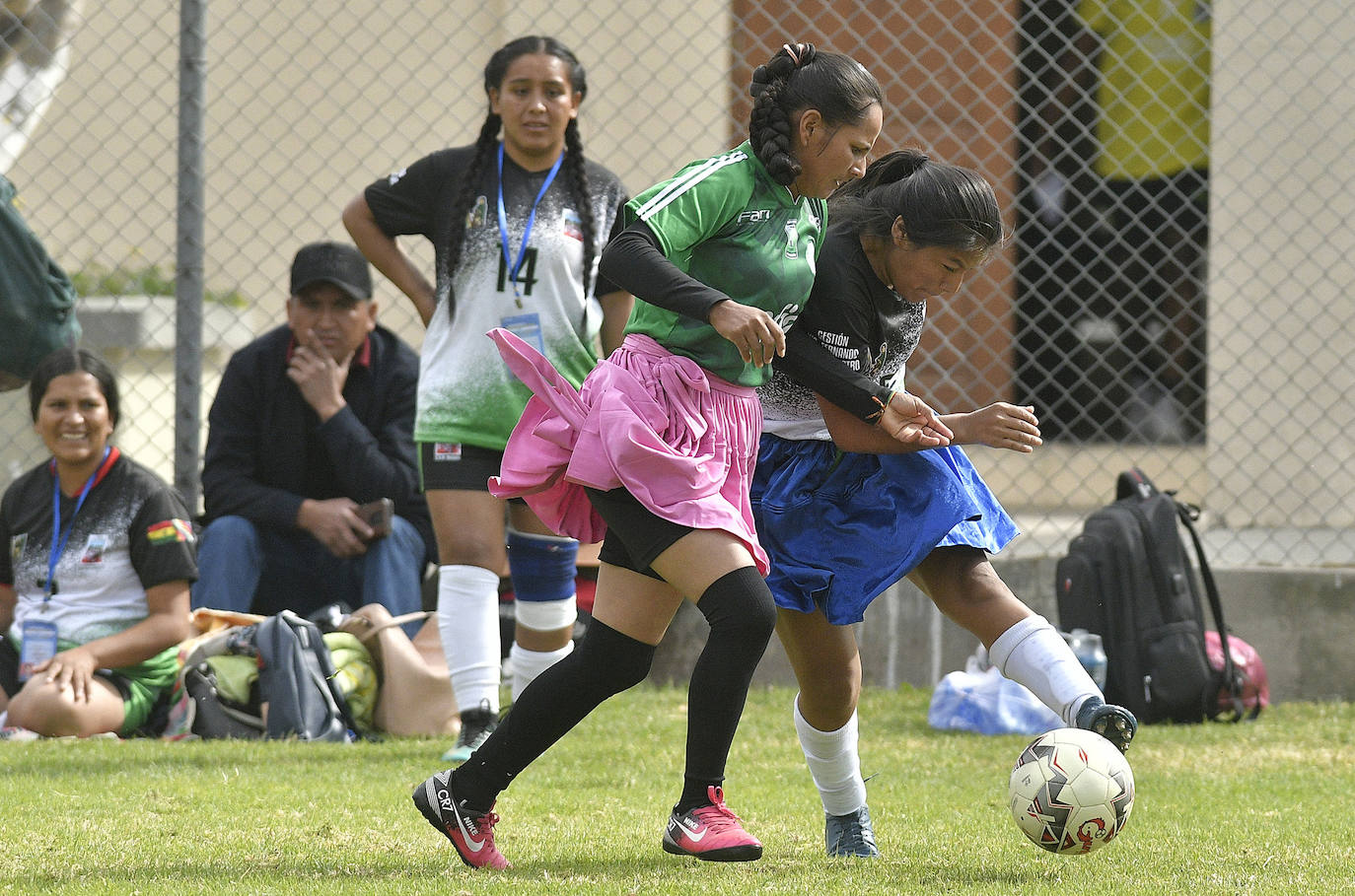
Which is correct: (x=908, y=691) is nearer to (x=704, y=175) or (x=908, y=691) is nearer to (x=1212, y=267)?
(x=1212, y=267)

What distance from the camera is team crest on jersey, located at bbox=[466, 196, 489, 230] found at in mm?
4402

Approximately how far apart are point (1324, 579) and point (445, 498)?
3368 mm

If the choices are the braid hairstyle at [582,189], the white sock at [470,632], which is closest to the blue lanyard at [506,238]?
the braid hairstyle at [582,189]

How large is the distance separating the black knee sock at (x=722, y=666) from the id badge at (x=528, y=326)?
167 centimetres

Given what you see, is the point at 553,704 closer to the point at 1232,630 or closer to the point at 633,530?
the point at 633,530

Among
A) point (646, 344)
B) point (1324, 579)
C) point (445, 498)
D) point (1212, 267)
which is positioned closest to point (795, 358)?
point (646, 344)

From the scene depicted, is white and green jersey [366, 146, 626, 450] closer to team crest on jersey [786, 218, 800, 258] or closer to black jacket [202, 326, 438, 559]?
black jacket [202, 326, 438, 559]

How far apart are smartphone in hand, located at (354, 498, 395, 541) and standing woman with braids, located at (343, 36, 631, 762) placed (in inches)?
34.0

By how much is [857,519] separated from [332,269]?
295 cm

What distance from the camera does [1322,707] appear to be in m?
5.55

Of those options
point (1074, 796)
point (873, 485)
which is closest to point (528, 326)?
point (873, 485)

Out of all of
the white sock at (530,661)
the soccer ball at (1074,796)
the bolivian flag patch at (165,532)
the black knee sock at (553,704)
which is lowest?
the bolivian flag patch at (165,532)

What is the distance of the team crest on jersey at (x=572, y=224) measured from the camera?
14.6 feet

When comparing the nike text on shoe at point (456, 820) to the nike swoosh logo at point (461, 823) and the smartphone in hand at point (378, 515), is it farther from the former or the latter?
the smartphone in hand at point (378, 515)
